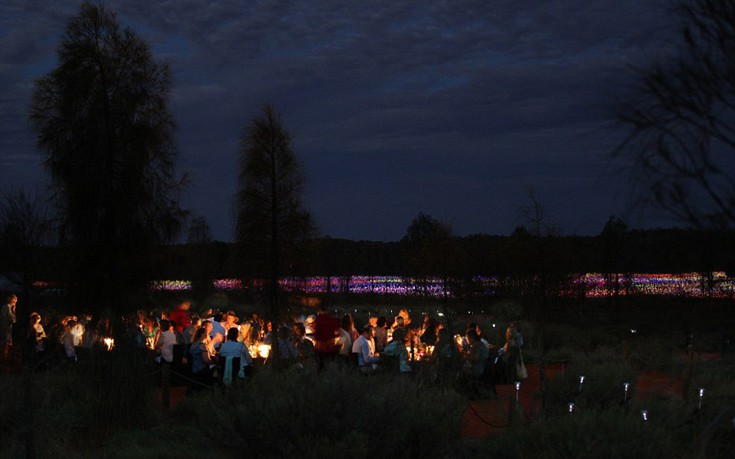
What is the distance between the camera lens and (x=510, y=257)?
28969mm

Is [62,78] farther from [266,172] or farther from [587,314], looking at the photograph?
[587,314]

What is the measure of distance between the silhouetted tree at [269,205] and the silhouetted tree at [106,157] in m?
2.25

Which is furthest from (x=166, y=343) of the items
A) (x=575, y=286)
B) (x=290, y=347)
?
(x=575, y=286)

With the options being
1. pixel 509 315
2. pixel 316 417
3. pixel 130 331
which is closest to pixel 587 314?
pixel 509 315

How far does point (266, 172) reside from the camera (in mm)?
19188

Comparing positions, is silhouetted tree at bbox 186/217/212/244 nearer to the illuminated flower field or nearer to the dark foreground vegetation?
the illuminated flower field

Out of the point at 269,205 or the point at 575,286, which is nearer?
the point at 269,205

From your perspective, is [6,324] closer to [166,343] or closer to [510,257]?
[166,343]

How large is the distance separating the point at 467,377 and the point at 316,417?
22.3 feet

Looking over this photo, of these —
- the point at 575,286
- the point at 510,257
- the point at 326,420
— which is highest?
the point at 510,257

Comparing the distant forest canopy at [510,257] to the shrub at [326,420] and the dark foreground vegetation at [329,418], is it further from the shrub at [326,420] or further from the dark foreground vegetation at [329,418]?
the shrub at [326,420]

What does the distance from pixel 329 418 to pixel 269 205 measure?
12.4 m

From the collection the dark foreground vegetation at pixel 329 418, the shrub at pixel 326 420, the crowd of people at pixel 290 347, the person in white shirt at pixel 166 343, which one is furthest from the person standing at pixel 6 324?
the shrub at pixel 326 420

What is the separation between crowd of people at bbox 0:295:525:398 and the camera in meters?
13.1
